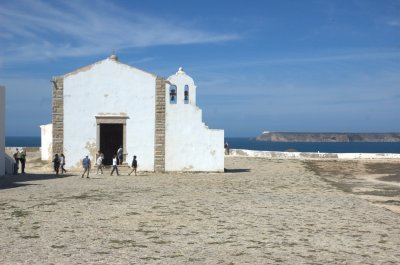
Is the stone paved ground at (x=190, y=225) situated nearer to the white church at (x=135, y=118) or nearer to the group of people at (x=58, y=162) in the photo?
the group of people at (x=58, y=162)

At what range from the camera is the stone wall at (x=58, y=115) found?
84.3 feet

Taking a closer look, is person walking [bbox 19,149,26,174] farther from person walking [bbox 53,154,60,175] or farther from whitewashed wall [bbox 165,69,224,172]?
whitewashed wall [bbox 165,69,224,172]

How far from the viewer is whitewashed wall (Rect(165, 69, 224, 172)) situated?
85.6 feet

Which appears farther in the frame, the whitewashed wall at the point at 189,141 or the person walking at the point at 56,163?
the whitewashed wall at the point at 189,141

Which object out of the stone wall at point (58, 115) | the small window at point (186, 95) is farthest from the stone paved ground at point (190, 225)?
the small window at point (186, 95)

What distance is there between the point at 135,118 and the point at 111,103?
1528mm

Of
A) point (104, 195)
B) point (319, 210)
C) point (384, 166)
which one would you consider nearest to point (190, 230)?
point (319, 210)

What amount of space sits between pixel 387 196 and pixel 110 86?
15241mm

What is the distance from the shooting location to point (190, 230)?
10422mm

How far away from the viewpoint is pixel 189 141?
85.8 ft

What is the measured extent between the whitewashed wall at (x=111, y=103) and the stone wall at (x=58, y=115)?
26cm

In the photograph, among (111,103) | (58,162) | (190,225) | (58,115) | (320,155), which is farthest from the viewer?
(320,155)

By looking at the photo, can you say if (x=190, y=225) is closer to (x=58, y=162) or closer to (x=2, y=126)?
(x=58, y=162)

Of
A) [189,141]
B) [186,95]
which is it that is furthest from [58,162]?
[186,95]
